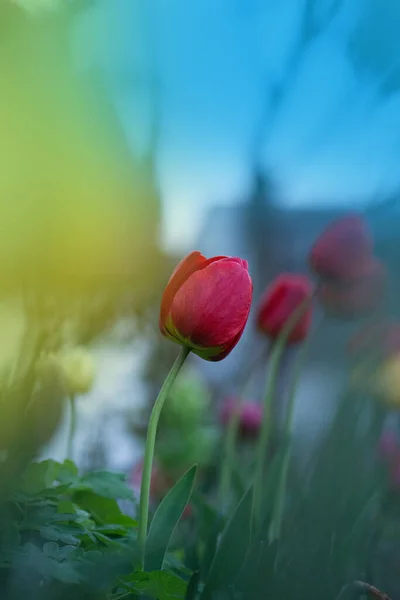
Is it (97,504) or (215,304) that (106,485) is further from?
(215,304)

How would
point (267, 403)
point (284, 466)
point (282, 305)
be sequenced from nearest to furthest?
point (284, 466), point (267, 403), point (282, 305)

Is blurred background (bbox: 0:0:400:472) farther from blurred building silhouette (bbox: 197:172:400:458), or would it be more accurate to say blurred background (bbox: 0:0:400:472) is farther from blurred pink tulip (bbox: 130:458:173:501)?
blurred pink tulip (bbox: 130:458:173:501)

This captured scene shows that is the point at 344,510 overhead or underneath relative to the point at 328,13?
underneath

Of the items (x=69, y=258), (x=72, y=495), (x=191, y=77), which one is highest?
(x=191, y=77)

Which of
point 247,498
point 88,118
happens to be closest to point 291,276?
point 247,498

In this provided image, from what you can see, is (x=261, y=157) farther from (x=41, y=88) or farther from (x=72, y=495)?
(x=72, y=495)

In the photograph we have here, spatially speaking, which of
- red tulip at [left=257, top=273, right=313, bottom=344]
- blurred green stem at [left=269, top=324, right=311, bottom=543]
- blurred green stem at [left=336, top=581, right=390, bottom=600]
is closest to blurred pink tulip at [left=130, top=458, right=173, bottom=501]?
red tulip at [left=257, top=273, right=313, bottom=344]

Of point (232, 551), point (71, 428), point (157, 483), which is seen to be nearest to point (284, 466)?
point (232, 551)
